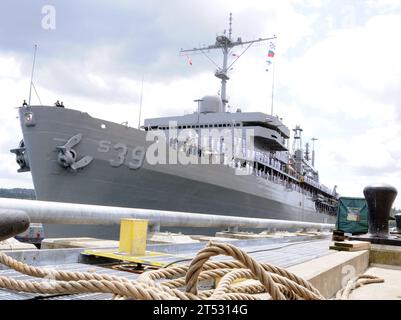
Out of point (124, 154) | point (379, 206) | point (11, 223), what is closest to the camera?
point (11, 223)

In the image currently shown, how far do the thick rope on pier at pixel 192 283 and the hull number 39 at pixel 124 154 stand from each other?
1170 centimetres

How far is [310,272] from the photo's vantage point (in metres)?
2.95

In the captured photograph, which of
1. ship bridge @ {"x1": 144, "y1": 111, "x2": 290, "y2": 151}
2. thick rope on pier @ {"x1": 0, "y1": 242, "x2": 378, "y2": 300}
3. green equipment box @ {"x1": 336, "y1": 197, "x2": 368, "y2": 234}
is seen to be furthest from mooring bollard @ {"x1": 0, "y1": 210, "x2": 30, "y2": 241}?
ship bridge @ {"x1": 144, "y1": 111, "x2": 290, "y2": 151}

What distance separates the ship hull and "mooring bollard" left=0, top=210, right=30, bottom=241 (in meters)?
12.3

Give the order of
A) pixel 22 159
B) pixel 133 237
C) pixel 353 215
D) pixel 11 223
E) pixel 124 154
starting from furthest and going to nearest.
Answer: pixel 22 159 < pixel 124 154 < pixel 353 215 < pixel 133 237 < pixel 11 223

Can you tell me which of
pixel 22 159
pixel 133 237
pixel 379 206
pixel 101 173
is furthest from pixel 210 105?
pixel 133 237

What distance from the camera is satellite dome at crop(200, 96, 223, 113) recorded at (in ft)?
87.1

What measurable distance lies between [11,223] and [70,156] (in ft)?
39.8

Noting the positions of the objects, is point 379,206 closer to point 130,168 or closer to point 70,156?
point 130,168

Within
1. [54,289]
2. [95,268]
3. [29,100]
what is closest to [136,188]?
[29,100]

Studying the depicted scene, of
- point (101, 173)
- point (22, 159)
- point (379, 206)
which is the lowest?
point (379, 206)

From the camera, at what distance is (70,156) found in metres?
13.0

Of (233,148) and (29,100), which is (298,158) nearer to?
(233,148)
